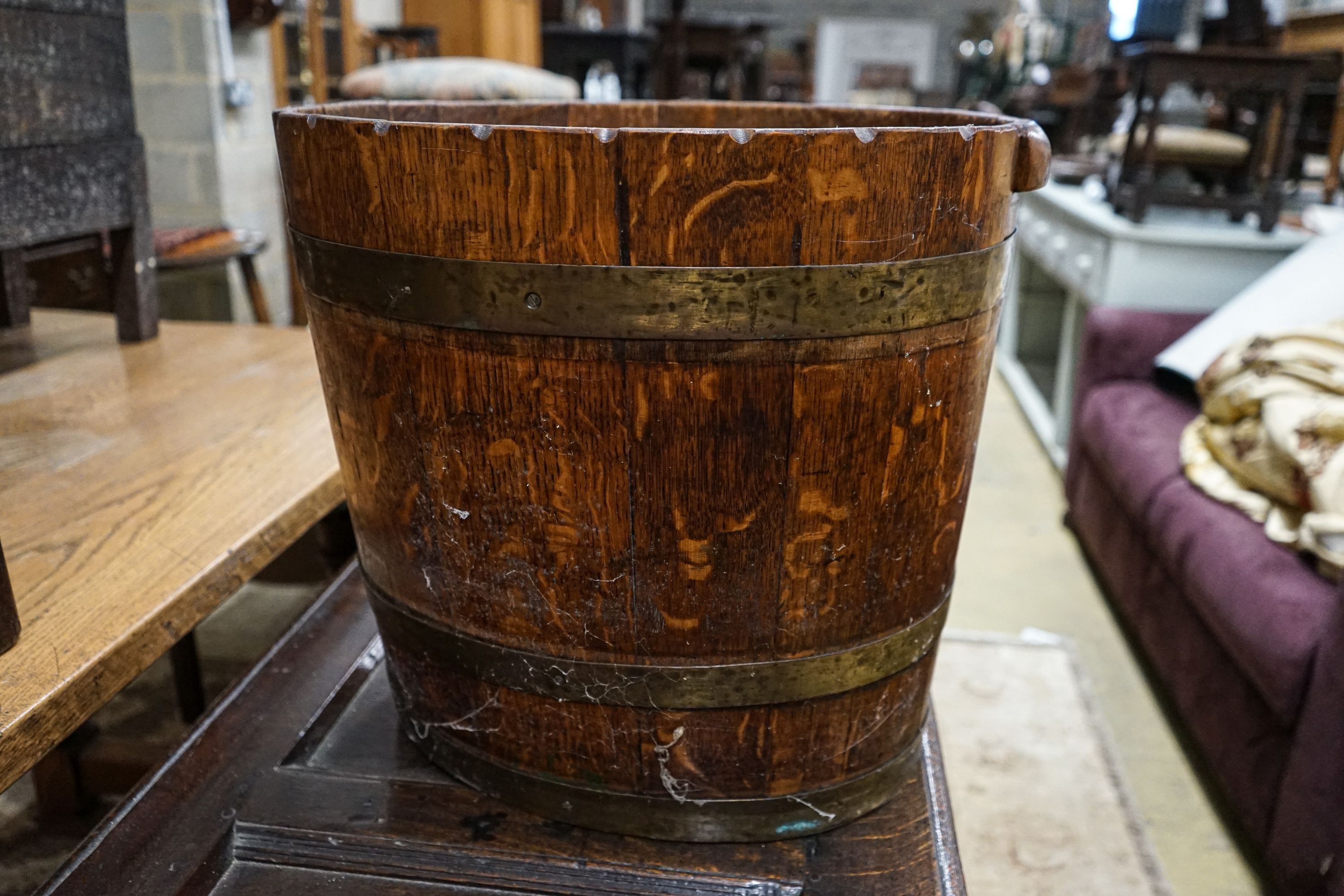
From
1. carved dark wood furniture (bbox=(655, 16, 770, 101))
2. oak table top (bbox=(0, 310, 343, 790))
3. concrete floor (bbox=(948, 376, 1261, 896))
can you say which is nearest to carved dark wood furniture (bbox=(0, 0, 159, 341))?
oak table top (bbox=(0, 310, 343, 790))

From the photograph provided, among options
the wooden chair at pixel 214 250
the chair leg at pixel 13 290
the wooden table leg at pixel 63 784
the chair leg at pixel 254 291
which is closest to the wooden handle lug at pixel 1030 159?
the wooden table leg at pixel 63 784

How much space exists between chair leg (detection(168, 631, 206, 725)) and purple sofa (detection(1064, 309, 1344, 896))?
1.75 metres

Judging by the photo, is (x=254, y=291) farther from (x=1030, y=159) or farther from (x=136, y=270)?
(x=1030, y=159)

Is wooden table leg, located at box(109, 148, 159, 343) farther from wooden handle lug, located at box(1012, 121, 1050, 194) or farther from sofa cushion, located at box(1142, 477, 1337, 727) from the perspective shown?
sofa cushion, located at box(1142, 477, 1337, 727)

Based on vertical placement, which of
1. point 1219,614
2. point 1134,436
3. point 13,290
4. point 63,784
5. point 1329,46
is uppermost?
point 1329,46

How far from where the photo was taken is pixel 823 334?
760 mm

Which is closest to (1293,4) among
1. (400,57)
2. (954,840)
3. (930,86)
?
(930,86)

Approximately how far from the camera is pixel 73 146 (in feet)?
5.40

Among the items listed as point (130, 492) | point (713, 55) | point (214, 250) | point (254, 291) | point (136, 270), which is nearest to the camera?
point (130, 492)

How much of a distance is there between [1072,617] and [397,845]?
86.0 inches

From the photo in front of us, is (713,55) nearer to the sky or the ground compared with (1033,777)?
nearer to the sky

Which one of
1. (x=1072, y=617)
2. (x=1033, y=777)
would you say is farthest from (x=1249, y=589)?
(x=1072, y=617)

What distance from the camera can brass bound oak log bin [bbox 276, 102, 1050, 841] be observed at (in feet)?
2.42

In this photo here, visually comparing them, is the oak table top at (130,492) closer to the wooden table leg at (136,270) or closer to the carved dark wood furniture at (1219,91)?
the wooden table leg at (136,270)
